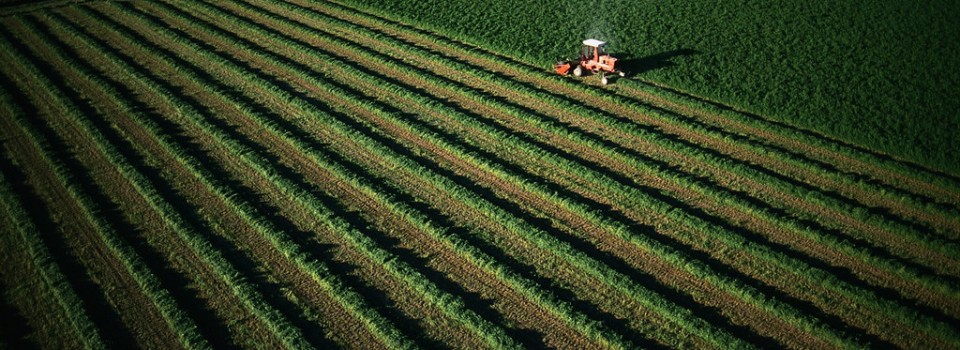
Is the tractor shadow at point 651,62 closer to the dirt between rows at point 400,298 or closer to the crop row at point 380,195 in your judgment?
the crop row at point 380,195

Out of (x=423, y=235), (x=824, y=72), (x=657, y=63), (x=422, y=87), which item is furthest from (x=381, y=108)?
(x=824, y=72)

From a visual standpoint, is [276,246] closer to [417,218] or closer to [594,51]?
[417,218]

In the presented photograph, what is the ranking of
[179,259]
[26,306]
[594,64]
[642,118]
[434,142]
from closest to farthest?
1. [26,306]
2. [179,259]
3. [434,142]
4. [642,118]
5. [594,64]

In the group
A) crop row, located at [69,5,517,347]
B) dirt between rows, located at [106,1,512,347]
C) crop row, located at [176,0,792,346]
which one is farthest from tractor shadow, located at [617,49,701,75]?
crop row, located at [69,5,517,347]

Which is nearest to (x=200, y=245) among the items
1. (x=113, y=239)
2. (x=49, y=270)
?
(x=113, y=239)

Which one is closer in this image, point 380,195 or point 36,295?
point 36,295

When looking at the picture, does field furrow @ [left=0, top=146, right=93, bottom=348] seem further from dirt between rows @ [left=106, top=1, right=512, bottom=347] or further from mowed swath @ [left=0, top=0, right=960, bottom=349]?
dirt between rows @ [left=106, top=1, right=512, bottom=347]
